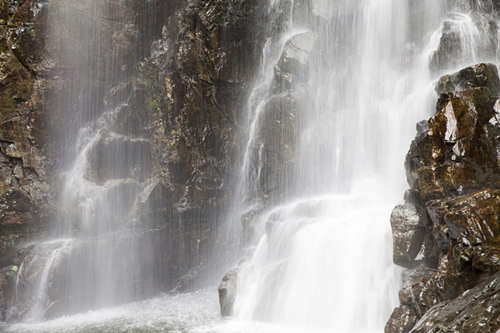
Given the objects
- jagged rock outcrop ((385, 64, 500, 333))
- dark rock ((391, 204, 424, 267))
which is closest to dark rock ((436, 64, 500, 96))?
jagged rock outcrop ((385, 64, 500, 333))

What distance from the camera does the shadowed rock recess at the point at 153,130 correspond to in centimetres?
1658

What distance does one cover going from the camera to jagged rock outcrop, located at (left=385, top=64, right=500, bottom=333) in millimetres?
6023

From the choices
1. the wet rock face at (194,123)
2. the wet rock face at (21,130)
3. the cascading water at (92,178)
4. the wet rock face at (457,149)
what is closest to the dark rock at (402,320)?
the wet rock face at (457,149)

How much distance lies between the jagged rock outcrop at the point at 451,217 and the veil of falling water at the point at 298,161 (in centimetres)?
157

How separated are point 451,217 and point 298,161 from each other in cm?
1041

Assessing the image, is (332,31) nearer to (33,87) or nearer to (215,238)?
(215,238)

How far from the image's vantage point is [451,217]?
6.88 meters

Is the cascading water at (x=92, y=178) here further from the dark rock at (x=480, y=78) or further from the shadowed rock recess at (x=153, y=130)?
the dark rock at (x=480, y=78)

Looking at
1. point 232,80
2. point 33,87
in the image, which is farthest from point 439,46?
point 33,87

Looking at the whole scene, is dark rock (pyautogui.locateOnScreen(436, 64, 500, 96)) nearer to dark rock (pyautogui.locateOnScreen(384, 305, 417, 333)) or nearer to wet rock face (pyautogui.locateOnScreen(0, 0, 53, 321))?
dark rock (pyautogui.locateOnScreen(384, 305, 417, 333))

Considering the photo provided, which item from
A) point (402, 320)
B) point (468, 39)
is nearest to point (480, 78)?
Result: point (468, 39)

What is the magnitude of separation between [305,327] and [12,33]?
56.4 feet

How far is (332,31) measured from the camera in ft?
61.3

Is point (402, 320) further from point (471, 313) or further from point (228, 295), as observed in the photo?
point (228, 295)
